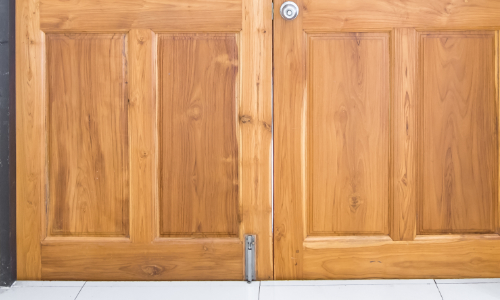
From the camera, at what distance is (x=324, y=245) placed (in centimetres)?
109

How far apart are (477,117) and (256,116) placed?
705 mm

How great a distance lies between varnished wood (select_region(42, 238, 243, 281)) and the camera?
43.0 inches

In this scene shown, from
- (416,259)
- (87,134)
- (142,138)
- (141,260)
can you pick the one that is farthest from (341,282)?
(87,134)

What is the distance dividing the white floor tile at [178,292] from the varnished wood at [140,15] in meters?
0.82

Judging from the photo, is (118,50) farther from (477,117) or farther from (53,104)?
(477,117)

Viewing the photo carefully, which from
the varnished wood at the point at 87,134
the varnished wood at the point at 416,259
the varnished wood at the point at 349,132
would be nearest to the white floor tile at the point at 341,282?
the varnished wood at the point at 416,259

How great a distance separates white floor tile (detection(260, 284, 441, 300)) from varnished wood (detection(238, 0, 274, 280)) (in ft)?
0.35

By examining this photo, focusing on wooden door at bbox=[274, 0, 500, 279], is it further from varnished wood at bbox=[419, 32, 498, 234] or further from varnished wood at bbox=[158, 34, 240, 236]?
varnished wood at bbox=[158, 34, 240, 236]

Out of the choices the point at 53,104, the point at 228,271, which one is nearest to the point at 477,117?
the point at 228,271

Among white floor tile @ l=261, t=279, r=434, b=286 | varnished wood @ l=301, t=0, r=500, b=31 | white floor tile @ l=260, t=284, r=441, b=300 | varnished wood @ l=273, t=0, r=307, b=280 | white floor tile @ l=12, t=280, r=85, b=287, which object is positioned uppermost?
varnished wood @ l=301, t=0, r=500, b=31

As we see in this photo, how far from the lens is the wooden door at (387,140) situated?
1.06 meters

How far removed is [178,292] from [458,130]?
102 centimetres

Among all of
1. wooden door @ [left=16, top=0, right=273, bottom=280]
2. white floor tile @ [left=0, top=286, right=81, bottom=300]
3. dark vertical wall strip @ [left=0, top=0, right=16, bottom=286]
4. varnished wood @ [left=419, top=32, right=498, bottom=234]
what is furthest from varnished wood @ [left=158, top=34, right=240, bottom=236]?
varnished wood @ [left=419, top=32, right=498, bottom=234]

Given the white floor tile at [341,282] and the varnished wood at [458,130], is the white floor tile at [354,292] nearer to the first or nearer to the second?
the white floor tile at [341,282]
